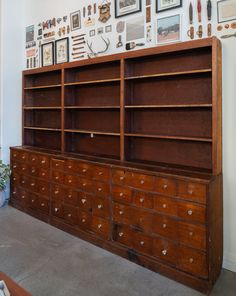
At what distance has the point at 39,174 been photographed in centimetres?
330

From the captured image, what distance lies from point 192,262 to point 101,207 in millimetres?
985

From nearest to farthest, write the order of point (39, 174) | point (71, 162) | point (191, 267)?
point (191, 267)
point (71, 162)
point (39, 174)

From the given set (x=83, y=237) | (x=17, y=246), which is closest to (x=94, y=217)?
(x=83, y=237)

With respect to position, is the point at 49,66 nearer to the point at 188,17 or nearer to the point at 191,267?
the point at 188,17

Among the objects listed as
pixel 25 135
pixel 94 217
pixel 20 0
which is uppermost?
pixel 20 0

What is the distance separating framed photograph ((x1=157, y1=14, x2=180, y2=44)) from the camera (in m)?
2.49

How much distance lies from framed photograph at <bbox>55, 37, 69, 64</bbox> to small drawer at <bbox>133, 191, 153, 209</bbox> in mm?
2090

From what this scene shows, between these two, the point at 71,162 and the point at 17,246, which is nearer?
the point at 17,246

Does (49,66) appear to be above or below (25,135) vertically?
above

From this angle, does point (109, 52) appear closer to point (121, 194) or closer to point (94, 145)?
point (94, 145)

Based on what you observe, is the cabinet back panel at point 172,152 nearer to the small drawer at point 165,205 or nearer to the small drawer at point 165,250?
the small drawer at point 165,205

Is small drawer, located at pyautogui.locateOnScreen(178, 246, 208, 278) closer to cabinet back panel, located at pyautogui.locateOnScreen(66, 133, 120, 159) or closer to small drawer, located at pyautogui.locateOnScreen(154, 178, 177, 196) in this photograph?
small drawer, located at pyautogui.locateOnScreen(154, 178, 177, 196)

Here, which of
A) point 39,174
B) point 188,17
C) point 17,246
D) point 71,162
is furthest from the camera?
point 39,174

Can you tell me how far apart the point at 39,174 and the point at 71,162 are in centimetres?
65
